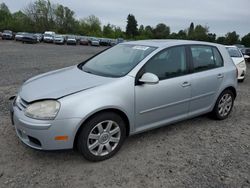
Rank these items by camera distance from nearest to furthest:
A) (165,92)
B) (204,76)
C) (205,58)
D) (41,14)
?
(165,92), (204,76), (205,58), (41,14)

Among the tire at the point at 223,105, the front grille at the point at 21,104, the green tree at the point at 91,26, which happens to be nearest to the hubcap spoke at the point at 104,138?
the front grille at the point at 21,104

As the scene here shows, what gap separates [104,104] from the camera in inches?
111

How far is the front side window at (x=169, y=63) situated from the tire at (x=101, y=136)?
0.88 meters

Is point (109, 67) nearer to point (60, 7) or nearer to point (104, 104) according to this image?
point (104, 104)

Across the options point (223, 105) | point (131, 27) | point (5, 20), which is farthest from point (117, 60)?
point (131, 27)

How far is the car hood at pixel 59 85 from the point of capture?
9.21 ft

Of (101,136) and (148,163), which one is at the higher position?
(101,136)

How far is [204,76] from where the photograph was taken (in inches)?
155

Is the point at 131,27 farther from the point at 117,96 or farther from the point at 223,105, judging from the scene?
the point at 117,96

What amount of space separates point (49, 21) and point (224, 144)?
7055cm

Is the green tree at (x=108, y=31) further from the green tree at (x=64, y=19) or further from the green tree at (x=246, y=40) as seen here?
the green tree at (x=246, y=40)

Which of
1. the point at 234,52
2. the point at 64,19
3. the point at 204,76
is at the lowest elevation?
the point at 204,76

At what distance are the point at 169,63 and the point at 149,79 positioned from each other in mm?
679

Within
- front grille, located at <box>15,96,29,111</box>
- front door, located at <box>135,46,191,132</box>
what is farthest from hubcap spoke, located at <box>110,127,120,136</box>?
front grille, located at <box>15,96,29,111</box>
